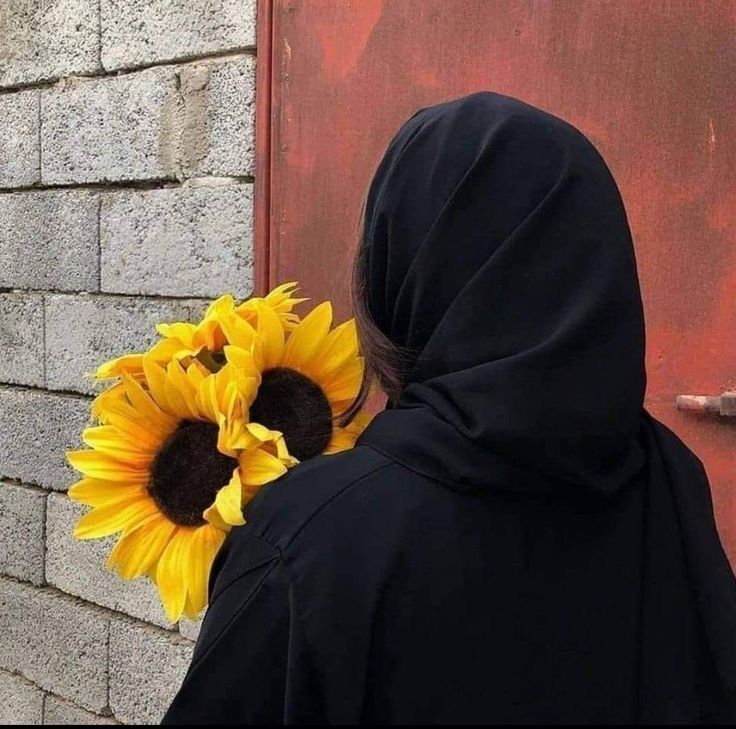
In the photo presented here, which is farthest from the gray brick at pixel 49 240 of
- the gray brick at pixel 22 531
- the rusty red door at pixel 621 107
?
the rusty red door at pixel 621 107

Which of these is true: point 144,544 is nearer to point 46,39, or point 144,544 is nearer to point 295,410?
point 295,410

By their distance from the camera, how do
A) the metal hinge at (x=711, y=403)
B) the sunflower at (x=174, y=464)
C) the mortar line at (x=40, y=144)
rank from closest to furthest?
the sunflower at (x=174, y=464) < the metal hinge at (x=711, y=403) < the mortar line at (x=40, y=144)

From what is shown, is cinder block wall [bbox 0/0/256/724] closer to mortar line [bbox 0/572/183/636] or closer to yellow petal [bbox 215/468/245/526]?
mortar line [bbox 0/572/183/636]

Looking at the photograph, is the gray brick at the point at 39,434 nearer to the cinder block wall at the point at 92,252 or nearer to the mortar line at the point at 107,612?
the cinder block wall at the point at 92,252

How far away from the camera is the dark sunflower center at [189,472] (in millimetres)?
1421

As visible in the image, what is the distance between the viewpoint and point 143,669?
134 inches

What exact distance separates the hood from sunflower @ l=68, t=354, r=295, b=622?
0.22m

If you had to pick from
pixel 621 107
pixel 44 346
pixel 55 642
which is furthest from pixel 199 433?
pixel 55 642

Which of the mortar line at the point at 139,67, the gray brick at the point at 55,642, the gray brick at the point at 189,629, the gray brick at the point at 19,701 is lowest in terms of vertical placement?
the gray brick at the point at 19,701

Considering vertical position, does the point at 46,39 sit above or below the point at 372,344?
above

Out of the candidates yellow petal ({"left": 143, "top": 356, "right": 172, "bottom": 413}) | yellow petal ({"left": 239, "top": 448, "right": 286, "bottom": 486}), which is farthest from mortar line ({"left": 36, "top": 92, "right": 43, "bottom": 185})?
yellow petal ({"left": 239, "top": 448, "right": 286, "bottom": 486})

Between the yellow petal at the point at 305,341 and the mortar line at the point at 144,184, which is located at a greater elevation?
the mortar line at the point at 144,184

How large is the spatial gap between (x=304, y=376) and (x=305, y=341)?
0.05m

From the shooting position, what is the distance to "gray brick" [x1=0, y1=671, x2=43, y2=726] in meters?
3.79
